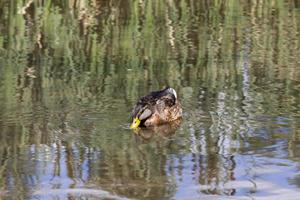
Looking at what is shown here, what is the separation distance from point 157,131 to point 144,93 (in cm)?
116

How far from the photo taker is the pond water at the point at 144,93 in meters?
6.64

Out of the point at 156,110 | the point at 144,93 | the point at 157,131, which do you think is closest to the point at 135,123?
the point at 157,131

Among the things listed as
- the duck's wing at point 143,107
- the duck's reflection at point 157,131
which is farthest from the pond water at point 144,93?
the duck's wing at point 143,107

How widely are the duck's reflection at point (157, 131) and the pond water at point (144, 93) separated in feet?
0.10

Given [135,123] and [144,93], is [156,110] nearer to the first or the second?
[135,123]

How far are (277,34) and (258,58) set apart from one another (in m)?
1.47

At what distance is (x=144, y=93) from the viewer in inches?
367

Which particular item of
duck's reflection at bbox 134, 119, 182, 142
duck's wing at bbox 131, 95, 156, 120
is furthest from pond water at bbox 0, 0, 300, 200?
duck's wing at bbox 131, 95, 156, 120

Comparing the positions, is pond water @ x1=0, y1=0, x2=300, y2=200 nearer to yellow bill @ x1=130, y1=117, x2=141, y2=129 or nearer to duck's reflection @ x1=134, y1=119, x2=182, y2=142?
duck's reflection @ x1=134, y1=119, x2=182, y2=142

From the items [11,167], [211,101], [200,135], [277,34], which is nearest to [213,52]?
[277,34]

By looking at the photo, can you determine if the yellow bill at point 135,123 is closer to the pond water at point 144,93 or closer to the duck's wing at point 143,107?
the duck's wing at point 143,107

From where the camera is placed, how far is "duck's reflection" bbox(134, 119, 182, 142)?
795 cm

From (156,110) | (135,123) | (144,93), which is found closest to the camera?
(135,123)

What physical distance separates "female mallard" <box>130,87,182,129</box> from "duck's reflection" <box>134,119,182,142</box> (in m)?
0.05
